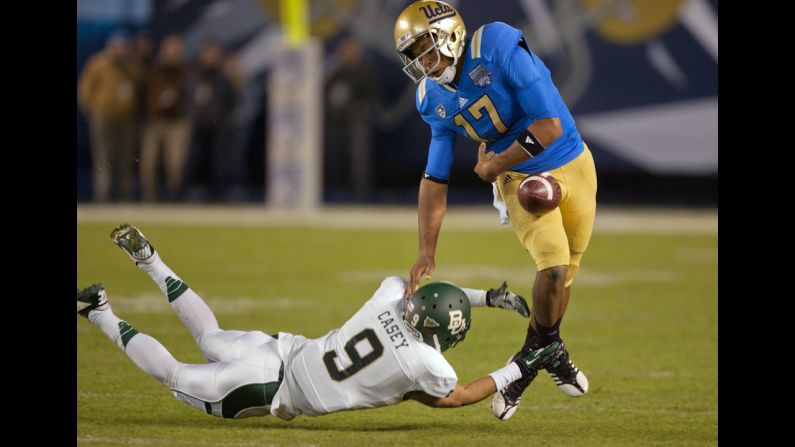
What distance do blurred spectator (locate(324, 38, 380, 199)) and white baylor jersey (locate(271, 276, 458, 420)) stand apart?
10151 mm

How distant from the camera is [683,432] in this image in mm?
4762

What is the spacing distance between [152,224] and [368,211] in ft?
9.54

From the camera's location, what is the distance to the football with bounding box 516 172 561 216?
5.01 meters

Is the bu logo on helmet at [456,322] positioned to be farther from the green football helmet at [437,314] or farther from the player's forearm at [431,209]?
the player's forearm at [431,209]

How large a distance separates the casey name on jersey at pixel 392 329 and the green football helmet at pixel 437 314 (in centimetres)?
4

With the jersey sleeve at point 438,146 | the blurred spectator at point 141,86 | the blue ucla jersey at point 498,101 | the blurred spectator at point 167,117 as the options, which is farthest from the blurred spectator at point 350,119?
the blue ucla jersey at point 498,101

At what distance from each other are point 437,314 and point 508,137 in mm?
1066

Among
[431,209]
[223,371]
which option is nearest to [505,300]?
[431,209]

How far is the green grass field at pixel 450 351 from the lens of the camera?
185 inches

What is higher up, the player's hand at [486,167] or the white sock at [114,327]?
the player's hand at [486,167]

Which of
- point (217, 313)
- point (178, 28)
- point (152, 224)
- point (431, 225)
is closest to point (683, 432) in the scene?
point (431, 225)

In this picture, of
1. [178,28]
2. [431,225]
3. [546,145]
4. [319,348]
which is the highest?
[178,28]

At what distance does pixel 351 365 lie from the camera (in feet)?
14.8

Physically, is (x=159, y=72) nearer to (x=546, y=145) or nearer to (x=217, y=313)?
(x=217, y=313)
